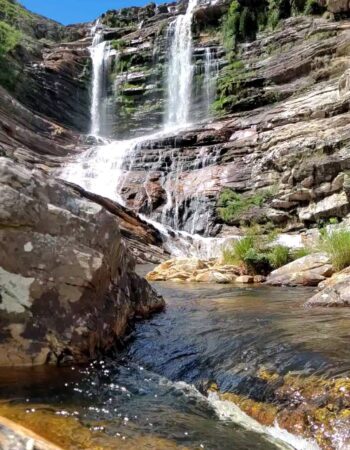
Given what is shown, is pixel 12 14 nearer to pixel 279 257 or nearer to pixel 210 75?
pixel 210 75

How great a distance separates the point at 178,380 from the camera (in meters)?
4.38

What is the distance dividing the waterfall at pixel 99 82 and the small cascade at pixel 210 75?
24.8ft

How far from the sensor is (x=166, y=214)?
2142cm

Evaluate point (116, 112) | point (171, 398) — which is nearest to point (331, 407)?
point (171, 398)

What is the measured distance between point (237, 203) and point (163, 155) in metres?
5.42

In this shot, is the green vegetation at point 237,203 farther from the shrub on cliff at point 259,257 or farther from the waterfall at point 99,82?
the waterfall at point 99,82

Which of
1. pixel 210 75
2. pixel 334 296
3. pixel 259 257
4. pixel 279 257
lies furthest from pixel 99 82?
pixel 334 296

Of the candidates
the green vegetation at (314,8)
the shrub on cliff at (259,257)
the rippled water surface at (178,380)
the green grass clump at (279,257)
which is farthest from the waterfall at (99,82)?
the rippled water surface at (178,380)

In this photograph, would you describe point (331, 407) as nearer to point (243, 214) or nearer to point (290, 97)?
point (243, 214)

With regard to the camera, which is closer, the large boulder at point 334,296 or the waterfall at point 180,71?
the large boulder at point 334,296

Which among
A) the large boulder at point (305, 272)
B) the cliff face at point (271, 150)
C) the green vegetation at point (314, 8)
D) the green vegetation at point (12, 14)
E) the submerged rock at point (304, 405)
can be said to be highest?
the green vegetation at point (12, 14)


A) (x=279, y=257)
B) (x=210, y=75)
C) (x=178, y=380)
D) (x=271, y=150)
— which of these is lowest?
(x=178, y=380)

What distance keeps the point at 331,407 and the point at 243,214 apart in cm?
1705

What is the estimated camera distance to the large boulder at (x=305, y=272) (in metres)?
10.2
